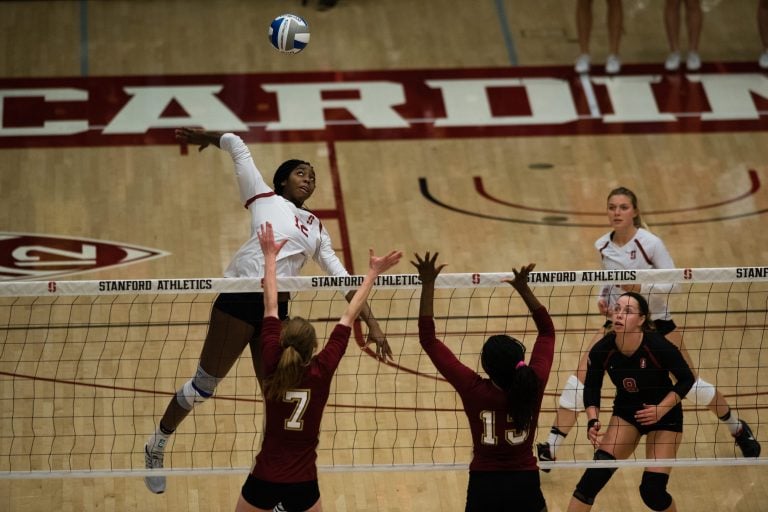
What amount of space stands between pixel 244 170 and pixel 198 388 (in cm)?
163

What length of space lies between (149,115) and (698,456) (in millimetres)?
7945

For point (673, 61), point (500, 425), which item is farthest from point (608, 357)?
point (673, 61)

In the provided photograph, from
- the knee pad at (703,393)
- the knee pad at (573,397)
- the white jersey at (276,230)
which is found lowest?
the knee pad at (703,393)

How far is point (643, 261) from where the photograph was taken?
33.6 ft

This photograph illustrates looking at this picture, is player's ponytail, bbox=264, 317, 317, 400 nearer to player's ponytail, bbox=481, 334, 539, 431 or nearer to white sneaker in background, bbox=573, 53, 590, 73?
player's ponytail, bbox=481, 334, 539, 431

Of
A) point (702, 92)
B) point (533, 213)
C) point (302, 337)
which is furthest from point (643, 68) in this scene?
point (302, 337)

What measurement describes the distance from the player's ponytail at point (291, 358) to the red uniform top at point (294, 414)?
5 cm

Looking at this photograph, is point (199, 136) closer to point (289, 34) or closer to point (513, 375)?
point (289, 34)

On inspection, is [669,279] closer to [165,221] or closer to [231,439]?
[231,439]

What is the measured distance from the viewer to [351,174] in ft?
48.1

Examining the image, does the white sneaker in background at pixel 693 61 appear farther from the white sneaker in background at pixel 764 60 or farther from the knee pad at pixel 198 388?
the knee pad at pixel 198 388

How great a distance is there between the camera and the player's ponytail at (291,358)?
7.35 metres

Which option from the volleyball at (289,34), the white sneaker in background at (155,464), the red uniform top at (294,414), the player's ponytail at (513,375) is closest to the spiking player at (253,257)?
the white sneaker in background at (155,464)

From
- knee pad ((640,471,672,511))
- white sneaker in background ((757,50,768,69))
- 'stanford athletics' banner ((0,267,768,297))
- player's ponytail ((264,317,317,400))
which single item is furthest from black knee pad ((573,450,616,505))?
white sneaker in background ((757,50,768,69))
